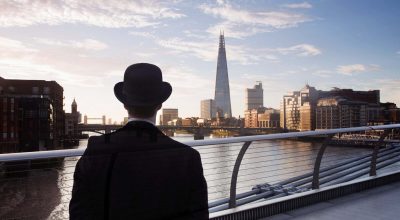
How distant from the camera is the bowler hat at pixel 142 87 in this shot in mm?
1451

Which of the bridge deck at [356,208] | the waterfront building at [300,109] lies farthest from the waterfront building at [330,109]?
the bridge deck at [356,208]

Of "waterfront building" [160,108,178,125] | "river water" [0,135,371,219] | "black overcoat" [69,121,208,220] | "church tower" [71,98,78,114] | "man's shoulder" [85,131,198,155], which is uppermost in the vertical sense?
"church tower" [71,98,78,114]

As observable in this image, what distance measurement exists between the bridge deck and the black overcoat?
2.35 m

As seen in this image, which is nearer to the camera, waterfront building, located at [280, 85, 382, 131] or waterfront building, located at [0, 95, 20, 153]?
waterfront building, located at [0, 95, 20, 153]

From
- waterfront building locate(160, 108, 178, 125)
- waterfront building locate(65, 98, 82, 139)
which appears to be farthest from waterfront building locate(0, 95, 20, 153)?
waterfront building locate(160, 108, 178, 125)

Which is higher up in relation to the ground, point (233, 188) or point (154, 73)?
point (154, 73)

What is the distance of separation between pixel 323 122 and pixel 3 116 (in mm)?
91304

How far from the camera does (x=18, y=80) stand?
77.3 m

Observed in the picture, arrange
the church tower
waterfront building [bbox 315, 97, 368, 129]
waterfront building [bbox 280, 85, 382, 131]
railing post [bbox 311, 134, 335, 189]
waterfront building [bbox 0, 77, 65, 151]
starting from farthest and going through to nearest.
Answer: the church tower → waterfront building [bbox 280, 85, 382, 131] → waterfront building [bbox 315, 97, 368, 129] → waterfront building [bbox 0, 77, 65, 151] → railing post [bbox 311, 134, 335, 189]

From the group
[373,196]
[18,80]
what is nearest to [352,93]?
[18,80]

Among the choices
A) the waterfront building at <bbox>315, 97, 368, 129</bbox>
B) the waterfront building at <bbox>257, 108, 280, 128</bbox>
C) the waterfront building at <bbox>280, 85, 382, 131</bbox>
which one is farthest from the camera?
the waterfront building at <bbox>257, 108, 280, 128</bbox>

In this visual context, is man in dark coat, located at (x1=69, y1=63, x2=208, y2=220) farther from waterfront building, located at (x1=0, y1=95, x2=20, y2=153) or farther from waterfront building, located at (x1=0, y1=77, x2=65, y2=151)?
waterfront building, located at (x1=0, y1=77, x2=65, y2=151)

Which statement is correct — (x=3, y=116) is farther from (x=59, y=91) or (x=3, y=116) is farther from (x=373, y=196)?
(x=373, y=196)

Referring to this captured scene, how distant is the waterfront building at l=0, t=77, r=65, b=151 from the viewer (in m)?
59.6
